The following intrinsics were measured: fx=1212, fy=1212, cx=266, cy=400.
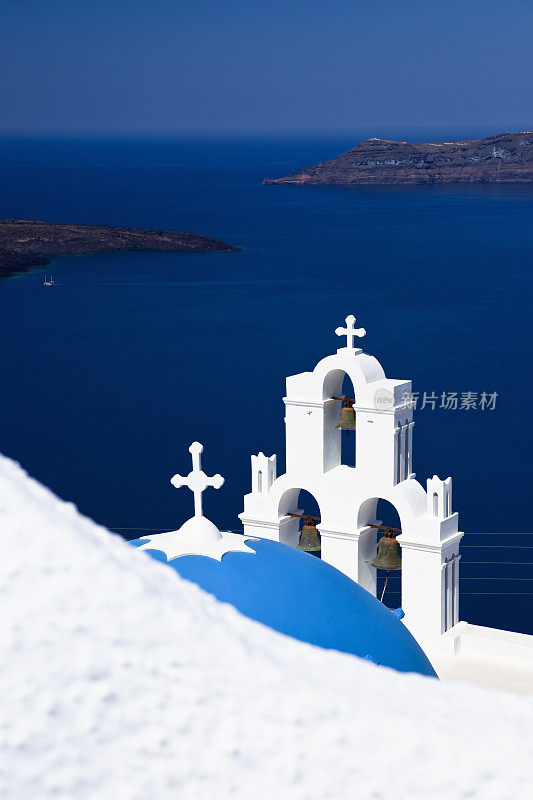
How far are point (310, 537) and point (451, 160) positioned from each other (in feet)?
380

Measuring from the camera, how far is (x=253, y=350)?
135ft

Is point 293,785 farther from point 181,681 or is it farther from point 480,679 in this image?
point 480,679

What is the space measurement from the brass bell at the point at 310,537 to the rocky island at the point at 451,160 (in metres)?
109

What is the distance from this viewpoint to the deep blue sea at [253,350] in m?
25.0

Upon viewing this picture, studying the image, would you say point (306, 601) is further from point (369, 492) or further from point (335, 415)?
point (335, 415)

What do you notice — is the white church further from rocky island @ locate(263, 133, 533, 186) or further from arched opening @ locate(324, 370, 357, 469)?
rocky island @ locate(263, 133, 533, 186)

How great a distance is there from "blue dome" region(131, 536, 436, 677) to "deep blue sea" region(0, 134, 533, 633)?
14.4 meters

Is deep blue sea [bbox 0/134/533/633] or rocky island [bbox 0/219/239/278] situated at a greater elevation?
rocky island [bbox 0/219/239/278]

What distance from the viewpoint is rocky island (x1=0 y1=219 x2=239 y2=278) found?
6756cm

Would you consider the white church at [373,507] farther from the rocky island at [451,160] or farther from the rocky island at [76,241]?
the rocky island at [451,160]

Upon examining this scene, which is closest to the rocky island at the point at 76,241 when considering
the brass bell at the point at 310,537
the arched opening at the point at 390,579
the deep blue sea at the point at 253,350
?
the deep blue sea at the point at 253,350

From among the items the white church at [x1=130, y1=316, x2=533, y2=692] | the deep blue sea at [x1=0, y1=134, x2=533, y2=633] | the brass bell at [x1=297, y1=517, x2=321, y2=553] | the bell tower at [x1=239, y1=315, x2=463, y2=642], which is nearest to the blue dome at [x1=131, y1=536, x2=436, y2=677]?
the white church at [x1=130, y1=316, x2=533, y2=692]

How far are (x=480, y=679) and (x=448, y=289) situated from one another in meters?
47.5

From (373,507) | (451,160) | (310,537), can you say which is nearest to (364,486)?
(373,507)
